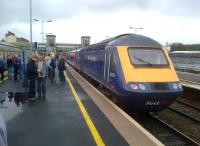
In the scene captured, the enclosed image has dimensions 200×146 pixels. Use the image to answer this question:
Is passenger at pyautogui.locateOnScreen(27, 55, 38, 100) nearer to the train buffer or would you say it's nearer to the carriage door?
the train buffer

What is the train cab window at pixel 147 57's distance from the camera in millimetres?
13797

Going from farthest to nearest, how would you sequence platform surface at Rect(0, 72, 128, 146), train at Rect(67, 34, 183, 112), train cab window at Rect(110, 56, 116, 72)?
train cab window at Rect(110, 56, 116, 72), train at Rect(67, 34, 183, 112), platform surface at Rect(0, 72, 128, 146)

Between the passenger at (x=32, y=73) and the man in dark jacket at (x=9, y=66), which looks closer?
the passenger at (x=32, y=73)

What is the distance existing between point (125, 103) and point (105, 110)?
3.80 ft

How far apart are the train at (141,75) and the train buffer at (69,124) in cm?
76

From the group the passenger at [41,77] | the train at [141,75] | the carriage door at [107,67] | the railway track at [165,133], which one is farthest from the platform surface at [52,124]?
the railway track at [165,133]

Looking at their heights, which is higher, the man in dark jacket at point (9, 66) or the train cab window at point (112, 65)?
the train cab window at point (112, 65)

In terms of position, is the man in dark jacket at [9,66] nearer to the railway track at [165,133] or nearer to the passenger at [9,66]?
the passenger at [9,66]

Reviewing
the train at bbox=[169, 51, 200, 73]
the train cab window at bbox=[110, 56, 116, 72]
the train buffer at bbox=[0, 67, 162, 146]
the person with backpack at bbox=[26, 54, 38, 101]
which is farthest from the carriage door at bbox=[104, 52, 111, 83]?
the train at bbox=[169, 51, 200, 73]

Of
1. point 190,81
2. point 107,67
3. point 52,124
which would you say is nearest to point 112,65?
point 107,67

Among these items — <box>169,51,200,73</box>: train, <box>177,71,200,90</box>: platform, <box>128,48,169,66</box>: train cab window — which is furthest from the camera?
<box>169,51,200,73</box>: train

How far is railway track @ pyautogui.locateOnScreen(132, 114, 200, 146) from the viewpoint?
439 inches

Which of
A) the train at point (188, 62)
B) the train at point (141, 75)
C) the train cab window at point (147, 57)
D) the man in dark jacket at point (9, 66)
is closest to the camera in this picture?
the train at point (141, 75)

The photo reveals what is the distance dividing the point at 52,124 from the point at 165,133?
4237 mm
